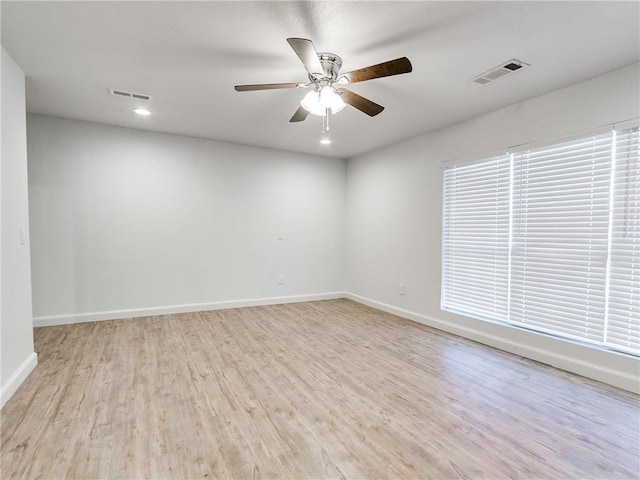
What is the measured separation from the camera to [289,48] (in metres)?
2.28

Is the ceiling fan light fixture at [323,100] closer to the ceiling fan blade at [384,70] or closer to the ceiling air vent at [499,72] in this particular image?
the ceiling fan blade at [384,70]

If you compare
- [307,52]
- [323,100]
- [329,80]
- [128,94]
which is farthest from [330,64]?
[128,94]

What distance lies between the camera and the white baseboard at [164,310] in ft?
12.9

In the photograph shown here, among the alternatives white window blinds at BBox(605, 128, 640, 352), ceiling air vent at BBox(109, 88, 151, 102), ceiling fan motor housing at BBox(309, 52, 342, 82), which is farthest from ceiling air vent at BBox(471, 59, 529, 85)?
ceiling air vent at BBox(109, 88, 151, 102)

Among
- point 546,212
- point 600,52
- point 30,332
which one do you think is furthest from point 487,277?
point 30,332

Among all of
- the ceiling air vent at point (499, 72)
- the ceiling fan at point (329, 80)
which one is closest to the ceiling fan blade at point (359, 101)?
the ceiling fan at point (329, 80)

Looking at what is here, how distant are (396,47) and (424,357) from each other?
2773 mm

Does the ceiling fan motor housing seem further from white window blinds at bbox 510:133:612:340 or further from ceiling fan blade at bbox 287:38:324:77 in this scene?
white window blinds at bbox 510:133:612:340

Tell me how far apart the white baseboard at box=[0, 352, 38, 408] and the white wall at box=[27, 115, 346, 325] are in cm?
154

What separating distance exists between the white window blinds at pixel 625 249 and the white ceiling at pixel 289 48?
2.49 feet

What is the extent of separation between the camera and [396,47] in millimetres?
2277

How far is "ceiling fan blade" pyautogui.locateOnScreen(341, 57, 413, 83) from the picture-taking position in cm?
185

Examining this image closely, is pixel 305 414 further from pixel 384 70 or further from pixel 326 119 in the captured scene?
pixel 326 119

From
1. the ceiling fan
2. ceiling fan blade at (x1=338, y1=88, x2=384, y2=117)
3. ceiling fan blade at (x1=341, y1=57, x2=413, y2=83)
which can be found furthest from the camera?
ceiling fan blade at (x1=338, y1=88, x2=384, y2=117)
